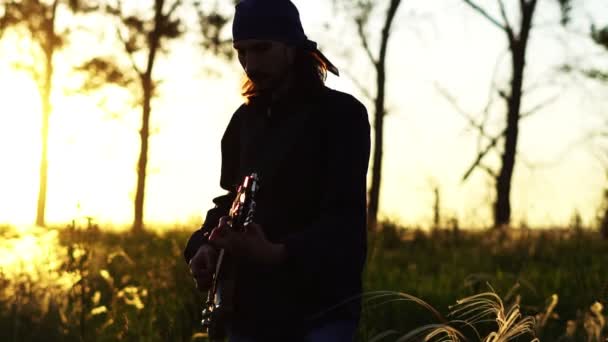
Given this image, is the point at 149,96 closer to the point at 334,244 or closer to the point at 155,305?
the point at 155,305

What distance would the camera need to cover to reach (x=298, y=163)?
2914 mm

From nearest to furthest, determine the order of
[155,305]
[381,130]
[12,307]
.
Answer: [12,307] < [155,305] < [381,130]

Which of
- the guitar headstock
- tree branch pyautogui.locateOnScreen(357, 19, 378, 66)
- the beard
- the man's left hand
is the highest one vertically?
tree branch pyautogui.locateOnScreen(357, 19, 378, 66)

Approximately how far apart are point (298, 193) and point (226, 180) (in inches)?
21.8

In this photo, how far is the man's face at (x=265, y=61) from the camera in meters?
2.93

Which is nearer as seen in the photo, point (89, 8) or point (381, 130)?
point (381, 130)

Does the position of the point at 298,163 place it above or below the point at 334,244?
above

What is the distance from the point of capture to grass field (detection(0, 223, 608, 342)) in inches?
168

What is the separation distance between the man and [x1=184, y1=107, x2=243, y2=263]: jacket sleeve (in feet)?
0.82

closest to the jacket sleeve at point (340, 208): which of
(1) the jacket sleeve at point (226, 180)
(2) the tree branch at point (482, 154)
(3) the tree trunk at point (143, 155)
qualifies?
(1) the jacket sleeve at point (226, 180)

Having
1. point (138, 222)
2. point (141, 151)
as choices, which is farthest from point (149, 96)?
point (138, 222)

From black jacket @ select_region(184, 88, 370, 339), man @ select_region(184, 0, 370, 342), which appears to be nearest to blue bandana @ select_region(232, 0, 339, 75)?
man @ select_region(184, 0, 370, 342)

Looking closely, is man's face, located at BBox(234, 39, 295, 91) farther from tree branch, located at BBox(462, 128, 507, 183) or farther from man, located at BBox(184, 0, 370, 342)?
tree branch, located at BBox(462, 128, 507, 183)

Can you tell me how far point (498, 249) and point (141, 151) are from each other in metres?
11.5
